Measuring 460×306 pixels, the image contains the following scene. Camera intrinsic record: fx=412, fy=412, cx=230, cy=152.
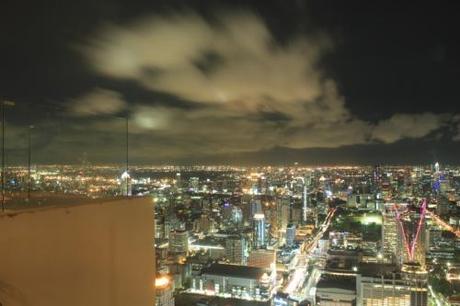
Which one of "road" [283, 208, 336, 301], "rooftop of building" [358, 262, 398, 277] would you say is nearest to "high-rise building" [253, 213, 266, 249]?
"road" [283, 208, 336, 301]

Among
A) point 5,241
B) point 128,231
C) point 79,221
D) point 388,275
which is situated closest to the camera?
point 5,241

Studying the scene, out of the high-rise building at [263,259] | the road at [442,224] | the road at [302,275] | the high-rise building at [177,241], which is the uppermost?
the road at [442,224]

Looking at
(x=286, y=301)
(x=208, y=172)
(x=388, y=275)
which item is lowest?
(x=286, y=301)

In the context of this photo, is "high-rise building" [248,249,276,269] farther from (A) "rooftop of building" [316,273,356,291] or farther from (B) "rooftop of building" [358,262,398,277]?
(B) "rooftop of building" [358,262,398,277]

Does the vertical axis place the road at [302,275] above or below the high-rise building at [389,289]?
below

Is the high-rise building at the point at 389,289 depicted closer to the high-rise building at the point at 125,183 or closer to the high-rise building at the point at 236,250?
the high-rise building at the point at 236,250

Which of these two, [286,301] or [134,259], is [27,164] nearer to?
[134,259]

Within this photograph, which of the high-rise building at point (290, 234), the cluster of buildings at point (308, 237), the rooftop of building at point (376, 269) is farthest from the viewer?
the high-rise building at point (290, 234)

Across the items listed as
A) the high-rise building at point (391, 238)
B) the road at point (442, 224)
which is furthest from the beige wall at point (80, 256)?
the road at point (442, 224)

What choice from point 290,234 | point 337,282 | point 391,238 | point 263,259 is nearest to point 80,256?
point 337,282

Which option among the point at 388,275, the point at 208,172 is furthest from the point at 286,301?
the point at 208,172
